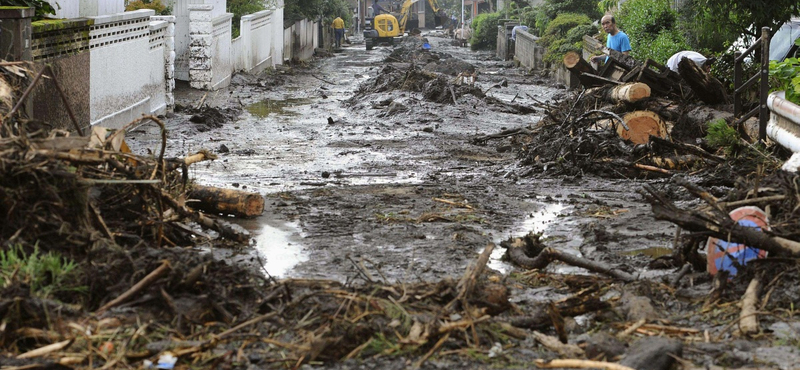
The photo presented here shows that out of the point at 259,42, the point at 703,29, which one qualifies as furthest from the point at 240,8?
the point at 703,29

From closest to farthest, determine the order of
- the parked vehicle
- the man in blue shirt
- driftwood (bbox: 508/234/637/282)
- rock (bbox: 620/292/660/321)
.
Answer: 1. rock (bbox: 620/292/660/321)
2. driftwood (bbox: 508/234/637/282)
3. the parked vehicle
4. the man in blue shirt

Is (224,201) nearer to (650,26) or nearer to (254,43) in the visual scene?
(650,26)

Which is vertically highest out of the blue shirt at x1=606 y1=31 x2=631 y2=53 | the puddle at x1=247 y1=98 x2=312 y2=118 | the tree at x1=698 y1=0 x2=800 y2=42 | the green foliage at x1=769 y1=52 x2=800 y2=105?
the tree at x1=698 y1=0 x2=800 y2=42

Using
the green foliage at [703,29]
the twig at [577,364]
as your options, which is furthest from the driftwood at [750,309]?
the green foliage at [703,29]

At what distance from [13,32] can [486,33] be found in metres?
39.5

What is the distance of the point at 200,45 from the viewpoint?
2147cm

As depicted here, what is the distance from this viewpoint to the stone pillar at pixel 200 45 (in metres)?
21.2

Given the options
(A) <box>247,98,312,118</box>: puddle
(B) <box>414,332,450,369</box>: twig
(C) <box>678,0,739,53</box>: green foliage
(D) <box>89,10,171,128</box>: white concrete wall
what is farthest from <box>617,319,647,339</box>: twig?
(A) <box>247,98,312,118</box>: puddle

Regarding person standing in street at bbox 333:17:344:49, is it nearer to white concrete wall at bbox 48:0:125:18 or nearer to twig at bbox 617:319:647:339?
white concrete wall at bbox 48:0:125:18

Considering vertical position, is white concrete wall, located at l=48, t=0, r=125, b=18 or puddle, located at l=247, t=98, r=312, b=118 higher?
white concrete wall, located at l=48, t=0, r=125, b=18

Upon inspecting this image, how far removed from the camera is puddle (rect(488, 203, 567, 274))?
6824 mm

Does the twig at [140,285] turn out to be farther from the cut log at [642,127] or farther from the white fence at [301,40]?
the white fence at [301,40]

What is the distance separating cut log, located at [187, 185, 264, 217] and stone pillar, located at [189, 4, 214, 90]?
13.6 meters

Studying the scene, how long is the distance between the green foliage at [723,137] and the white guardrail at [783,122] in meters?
0.54
